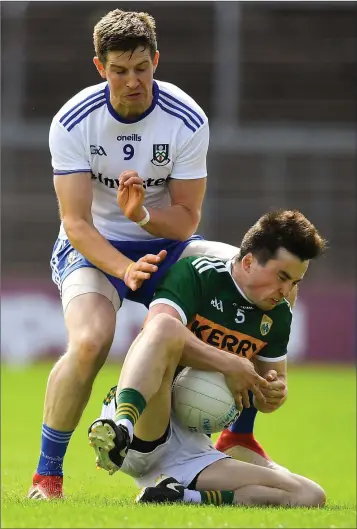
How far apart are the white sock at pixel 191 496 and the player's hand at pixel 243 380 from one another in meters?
0.49

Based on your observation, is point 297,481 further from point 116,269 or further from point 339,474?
point 339,474

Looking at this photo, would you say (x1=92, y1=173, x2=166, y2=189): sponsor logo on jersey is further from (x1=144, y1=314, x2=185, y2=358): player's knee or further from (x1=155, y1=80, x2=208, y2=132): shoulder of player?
(x1=144, y1=314, x2=185, y2=358): player's knee

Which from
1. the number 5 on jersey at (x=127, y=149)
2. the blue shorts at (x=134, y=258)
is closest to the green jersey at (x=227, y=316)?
the blue shorts at (x=134, y=258)

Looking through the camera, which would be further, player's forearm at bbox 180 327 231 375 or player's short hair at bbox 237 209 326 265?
player's short hair at bbox 237 209 326 265

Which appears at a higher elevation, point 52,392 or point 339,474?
point 52,392

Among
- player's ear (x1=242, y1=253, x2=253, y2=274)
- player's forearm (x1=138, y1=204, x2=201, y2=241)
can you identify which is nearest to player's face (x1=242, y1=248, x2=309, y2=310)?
player's ear (x1=242, y1=253, x2=253, y2=274)

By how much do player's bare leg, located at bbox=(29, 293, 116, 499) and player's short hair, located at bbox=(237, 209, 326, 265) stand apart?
85cm

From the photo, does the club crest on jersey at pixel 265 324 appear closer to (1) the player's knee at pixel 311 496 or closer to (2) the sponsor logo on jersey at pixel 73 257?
(1) the player's knee at pixel 311 496

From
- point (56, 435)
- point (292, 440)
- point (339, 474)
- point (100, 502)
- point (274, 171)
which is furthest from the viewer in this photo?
point (274, 171)

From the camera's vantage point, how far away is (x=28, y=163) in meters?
20.6

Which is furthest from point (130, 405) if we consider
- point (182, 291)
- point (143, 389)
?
point (182, 291)

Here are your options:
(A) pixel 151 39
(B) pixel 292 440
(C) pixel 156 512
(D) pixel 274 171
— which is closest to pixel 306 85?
(D) pixel 274 171

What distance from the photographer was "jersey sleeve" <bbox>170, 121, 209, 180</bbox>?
6.37 meters

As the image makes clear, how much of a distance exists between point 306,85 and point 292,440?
41.7ft
